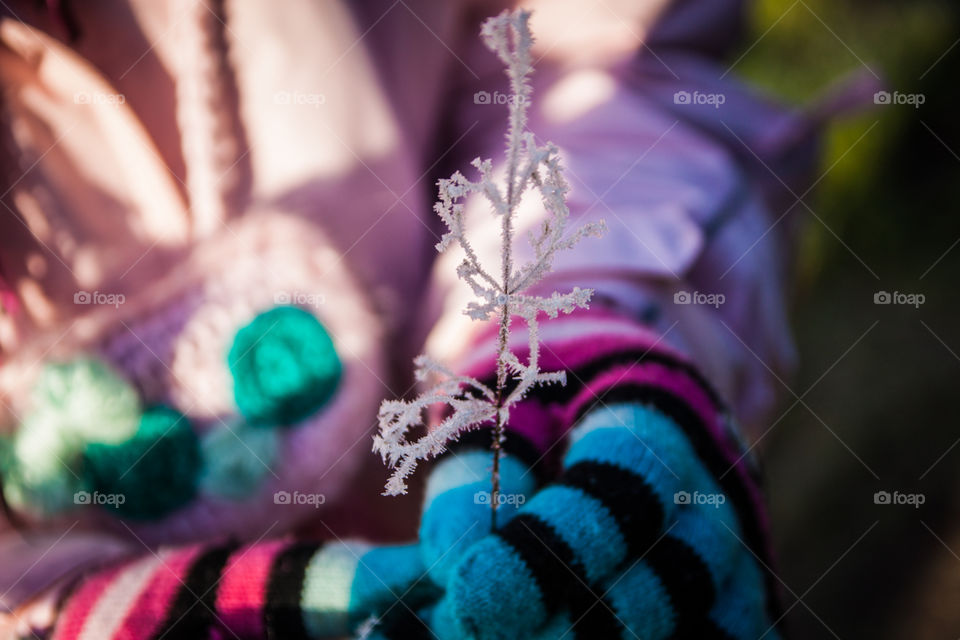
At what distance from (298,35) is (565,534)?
15.9 inches

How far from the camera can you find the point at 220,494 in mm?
471

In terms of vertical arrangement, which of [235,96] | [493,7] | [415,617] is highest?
[493,7]

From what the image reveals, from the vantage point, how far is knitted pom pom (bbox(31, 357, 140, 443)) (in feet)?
1.51

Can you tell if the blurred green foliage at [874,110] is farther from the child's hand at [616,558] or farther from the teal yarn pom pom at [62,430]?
the teal yarn pom pom at [62,430]

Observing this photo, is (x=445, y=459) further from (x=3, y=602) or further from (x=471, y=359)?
(x=3, y=602)

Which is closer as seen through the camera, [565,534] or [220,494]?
[565,534]

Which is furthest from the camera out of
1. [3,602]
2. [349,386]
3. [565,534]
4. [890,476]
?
[890,476]

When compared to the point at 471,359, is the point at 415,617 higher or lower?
lower

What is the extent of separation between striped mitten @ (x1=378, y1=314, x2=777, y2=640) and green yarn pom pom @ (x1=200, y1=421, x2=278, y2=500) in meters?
0.17

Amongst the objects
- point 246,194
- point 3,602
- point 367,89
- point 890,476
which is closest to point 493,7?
point 367,89

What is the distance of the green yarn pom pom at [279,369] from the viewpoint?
0.48 m

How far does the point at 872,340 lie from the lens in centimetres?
90

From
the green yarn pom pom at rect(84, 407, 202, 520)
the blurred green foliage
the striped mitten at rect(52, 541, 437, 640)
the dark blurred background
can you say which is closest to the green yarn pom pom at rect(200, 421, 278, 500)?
the green yarn pom pom at rect(84, 407, 202, 520)

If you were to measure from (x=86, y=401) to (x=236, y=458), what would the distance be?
11cm
